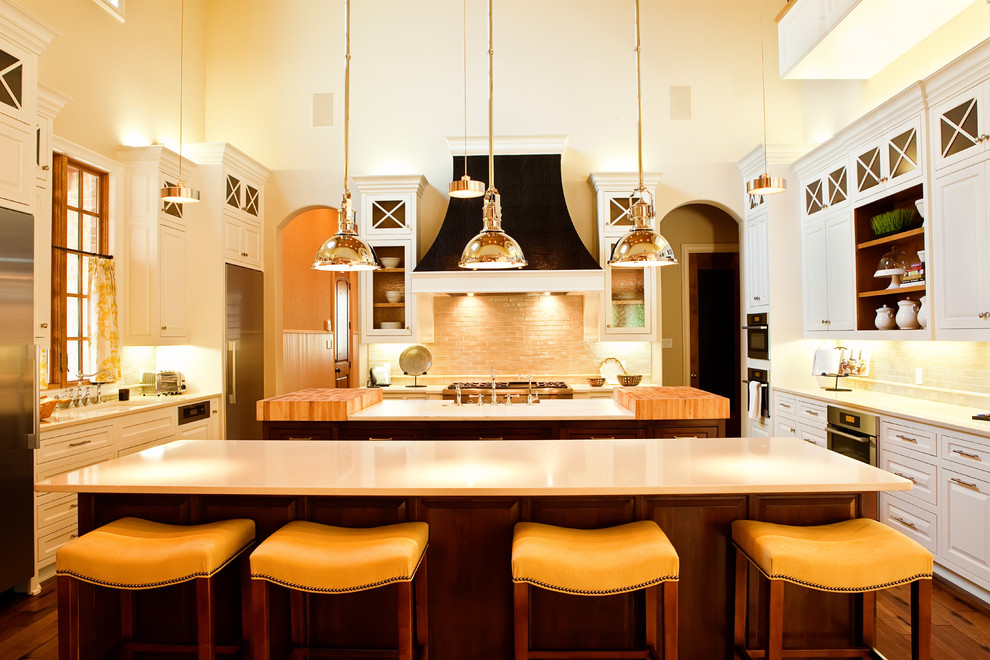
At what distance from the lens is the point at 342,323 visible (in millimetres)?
9461

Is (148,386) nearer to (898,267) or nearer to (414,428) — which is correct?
(414,428)

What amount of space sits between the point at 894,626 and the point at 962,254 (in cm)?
214

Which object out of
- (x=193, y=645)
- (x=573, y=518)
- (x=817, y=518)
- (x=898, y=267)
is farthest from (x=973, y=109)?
(x=193, y=645)

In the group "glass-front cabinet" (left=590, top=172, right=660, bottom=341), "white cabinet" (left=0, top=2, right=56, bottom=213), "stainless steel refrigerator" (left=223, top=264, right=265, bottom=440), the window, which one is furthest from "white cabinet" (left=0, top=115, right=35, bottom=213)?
"glass-front cabinet" (left=590, top=172, right=660, bottom=341)

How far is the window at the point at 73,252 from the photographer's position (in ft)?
14.0

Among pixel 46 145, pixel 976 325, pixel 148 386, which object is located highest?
pixel 46 145

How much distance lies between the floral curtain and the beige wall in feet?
18.6

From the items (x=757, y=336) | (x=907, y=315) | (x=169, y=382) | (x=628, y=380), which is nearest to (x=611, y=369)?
(x=628, y=380)

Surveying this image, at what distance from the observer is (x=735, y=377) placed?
23.5 ft

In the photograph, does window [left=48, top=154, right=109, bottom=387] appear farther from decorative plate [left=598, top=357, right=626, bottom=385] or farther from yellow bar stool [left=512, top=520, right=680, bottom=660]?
decorative plate [left=598, top=357, right=626, bottom=385]

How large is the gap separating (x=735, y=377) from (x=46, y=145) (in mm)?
7011

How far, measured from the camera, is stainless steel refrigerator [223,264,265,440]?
5.42 metres

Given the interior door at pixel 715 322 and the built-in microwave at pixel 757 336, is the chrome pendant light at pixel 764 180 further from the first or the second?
the interior door at pixel 715 322

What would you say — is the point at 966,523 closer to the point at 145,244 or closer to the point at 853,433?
the point at 853,433
